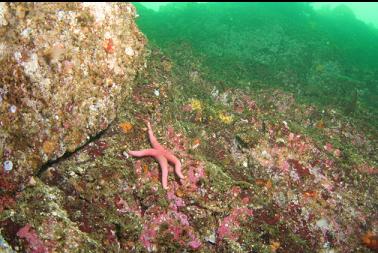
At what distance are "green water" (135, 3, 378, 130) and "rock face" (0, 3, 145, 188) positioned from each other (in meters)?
6.48

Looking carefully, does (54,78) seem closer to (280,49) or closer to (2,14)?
(2,14)

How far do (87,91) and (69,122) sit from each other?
2.06ft

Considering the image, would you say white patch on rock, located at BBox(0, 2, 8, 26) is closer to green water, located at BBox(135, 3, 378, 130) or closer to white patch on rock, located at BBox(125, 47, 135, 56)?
white patch on rock, located at BBox(125, 47, 135, 56)

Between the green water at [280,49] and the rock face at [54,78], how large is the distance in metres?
6.48

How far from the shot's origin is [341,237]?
734 centimetres

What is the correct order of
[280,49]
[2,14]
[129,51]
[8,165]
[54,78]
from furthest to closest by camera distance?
[280,49] < [129,51] < [54,78] < [2,14] < [8,165]

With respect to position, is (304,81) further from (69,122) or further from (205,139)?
(69,122)

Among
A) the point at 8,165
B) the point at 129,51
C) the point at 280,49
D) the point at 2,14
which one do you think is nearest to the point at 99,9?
the point at 129,51

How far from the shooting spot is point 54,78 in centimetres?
514

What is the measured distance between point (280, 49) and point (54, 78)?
55.6 feet

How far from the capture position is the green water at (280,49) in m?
14.0

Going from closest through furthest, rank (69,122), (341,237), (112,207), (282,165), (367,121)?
(69,122) → (112,207) → (341,237) → (282,165) → (367,121)

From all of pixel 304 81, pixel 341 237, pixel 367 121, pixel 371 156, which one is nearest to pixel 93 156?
pixel 341 237

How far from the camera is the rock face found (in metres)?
4.80
